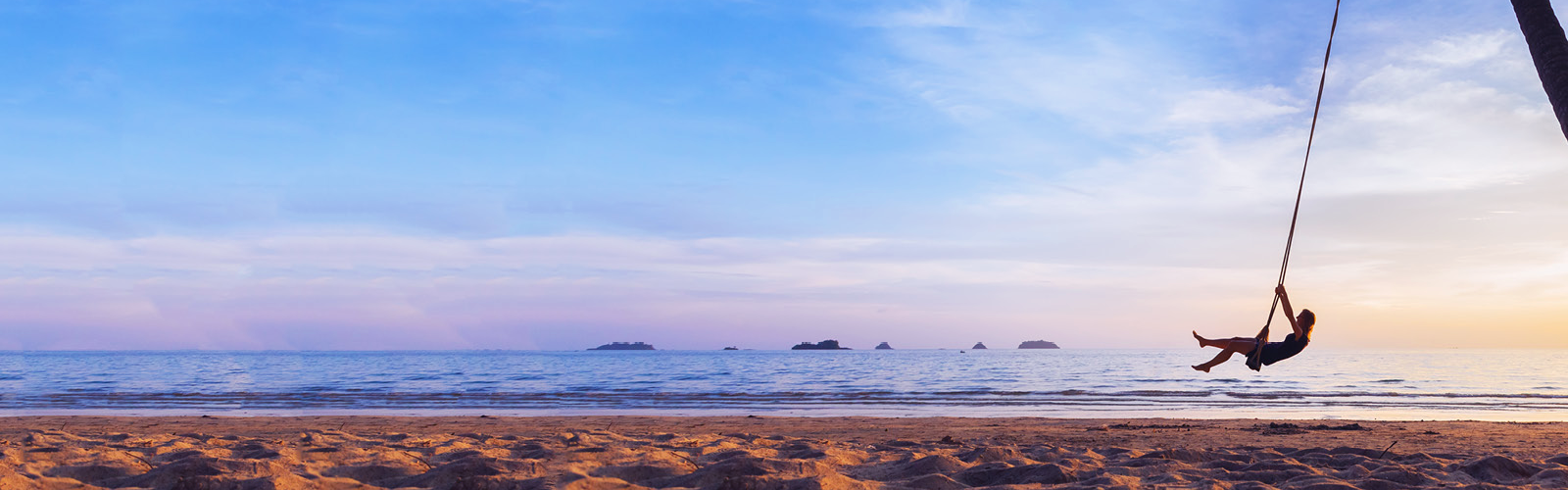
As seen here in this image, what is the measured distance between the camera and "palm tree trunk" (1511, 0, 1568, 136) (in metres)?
6.33

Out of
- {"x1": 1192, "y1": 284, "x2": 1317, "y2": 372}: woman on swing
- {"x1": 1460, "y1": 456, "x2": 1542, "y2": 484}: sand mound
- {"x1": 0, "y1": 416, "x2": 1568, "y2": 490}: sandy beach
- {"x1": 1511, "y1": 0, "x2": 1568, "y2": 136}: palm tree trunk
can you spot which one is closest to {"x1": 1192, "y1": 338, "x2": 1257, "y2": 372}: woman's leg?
{"x1": 1192, "y1": 284, "x2": 1317, "y2": 372}: woman on swing

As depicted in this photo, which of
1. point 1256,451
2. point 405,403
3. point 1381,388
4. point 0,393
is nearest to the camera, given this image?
point 1256,451

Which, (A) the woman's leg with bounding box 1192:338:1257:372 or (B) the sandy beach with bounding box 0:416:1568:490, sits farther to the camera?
(A) the woman's leg with bounding box 1192:338:1257:372

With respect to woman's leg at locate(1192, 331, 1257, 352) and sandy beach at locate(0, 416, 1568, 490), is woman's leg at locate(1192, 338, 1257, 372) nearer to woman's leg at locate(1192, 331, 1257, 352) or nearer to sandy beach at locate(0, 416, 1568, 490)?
woman's leg at locate(1192, 331, 1257, 352)

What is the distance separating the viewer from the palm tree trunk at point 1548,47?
249 inches

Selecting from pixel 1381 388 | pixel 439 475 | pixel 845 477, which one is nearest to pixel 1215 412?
pixel 1381 388

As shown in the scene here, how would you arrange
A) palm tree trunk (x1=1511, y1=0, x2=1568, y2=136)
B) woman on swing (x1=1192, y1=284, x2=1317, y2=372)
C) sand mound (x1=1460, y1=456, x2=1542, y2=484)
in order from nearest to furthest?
1. palm tree trunk (x1=1511, y1=0, x2=1568, y2=136)
2. sand mound (x1=1460, y1=456, x2=1542, y2=484)
3. woman on swing (x1=1192, y1=284, x2=1317, y2=372)

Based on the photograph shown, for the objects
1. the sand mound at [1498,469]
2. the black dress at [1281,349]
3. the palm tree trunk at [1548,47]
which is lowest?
the sand mound at [1498,469]

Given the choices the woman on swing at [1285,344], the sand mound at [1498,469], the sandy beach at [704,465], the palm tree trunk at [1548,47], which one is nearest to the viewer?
the palm tree trunk at [1548,47]

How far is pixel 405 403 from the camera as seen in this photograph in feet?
82.5

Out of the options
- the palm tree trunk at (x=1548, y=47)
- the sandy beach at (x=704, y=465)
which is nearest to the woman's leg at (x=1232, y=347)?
the sandy beach at (x=704, y=465)

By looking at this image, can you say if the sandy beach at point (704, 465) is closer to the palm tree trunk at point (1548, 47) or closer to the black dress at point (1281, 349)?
the black dress at point (1281, 349)

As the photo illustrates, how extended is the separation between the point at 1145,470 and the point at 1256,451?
8.33 ft

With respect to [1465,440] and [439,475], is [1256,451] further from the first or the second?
[439,475]
